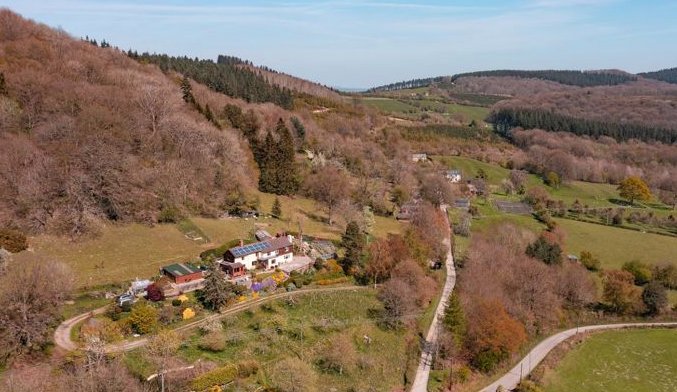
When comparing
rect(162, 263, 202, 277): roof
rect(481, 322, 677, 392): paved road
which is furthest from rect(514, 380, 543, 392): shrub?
rect(162, 263, 202, 277): roof

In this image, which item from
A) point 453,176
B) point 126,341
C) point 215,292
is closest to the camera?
point 126,341

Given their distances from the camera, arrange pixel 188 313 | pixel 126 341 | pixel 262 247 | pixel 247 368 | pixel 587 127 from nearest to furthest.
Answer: pixel 247 368 → pixel 126 341 → pixel 188 313 → pixel 262 247 → pixel 587 127

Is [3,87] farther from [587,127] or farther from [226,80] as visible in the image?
[587,127]

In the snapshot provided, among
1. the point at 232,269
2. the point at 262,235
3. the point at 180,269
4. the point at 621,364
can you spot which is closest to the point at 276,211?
the point at 262,235

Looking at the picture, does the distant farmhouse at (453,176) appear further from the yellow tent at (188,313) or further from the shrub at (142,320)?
the shrub at (142,320)

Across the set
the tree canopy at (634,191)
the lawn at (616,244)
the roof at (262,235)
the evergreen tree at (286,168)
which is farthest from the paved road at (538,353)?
the tree canopy at (634,191)

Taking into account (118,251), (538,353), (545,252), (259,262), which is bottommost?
(538,353)
